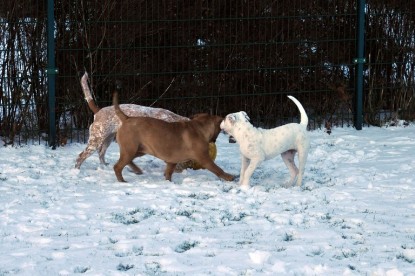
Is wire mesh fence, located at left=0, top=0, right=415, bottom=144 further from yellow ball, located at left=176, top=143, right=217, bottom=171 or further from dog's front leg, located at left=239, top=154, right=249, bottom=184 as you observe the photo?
dog's front leg, located at left=239, top=154, right=249, bottom=184

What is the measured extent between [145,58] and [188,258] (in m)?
5.76

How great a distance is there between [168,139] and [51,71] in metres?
2.61

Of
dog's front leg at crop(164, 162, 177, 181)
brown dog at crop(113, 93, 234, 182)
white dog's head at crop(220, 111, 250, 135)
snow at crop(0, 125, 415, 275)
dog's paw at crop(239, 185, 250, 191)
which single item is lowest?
snow at crop(0, 125, 415, 275)

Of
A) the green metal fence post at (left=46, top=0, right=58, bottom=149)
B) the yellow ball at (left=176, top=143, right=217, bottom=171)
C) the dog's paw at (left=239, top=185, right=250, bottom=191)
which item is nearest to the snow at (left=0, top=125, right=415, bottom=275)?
the dog's paw at (left=239, top=185, right=250, bottom=191)

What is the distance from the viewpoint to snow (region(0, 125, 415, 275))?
5340 millimetres

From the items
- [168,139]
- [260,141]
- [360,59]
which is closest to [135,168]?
[168,139]

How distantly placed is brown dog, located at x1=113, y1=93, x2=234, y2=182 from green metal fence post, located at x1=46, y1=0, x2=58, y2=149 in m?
2.17

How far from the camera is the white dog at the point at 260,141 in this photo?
25.7 feet

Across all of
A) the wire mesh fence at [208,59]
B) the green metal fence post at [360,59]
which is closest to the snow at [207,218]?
the wire mesh fence at [208,59]

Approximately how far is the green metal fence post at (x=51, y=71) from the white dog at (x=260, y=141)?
2952 mm

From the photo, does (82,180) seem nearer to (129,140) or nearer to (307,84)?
(129,140)

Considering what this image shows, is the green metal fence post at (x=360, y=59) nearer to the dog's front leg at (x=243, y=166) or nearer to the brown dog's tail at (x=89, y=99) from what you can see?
the dog's front leg at (x=243, y=166)

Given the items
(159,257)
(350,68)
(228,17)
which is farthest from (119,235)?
(350,68)

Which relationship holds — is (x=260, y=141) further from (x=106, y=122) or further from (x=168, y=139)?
(x=106, y=122)
